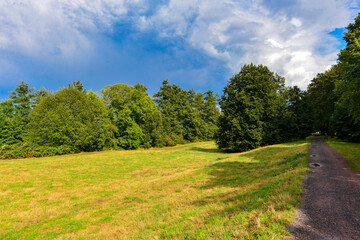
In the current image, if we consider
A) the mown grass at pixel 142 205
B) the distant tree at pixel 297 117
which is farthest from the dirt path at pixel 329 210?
the distant tree at pixel 297 117

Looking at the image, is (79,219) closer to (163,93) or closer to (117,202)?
(117,202)

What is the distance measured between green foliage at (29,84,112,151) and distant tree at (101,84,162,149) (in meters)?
3.50

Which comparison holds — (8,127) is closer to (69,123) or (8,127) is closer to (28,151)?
(28,151)

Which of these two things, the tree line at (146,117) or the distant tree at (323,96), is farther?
the distant tree at (323,96)

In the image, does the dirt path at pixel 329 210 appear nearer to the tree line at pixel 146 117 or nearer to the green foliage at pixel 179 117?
the tree line at pixel 146 117

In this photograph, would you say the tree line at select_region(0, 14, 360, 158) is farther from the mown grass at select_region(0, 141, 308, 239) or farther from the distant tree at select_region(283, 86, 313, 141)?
the mown grass at select_region(0, 141, 308, 239)

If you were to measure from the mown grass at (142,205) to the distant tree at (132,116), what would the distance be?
2566cm

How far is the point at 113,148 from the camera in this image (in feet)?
129

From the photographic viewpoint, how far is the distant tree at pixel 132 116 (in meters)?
41.1

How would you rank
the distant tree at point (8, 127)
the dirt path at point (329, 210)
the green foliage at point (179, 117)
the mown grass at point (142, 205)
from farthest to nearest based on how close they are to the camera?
the green foliage at point (179, 117) < the distant tree at point (8, 127) < the mown grass at point (142, 205) < the dirt path at point (329, 210)

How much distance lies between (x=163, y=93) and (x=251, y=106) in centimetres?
3915

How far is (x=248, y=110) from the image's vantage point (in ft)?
95.8

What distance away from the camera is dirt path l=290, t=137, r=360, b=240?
3719mm

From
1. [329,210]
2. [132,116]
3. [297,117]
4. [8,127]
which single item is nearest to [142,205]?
[329,210]
